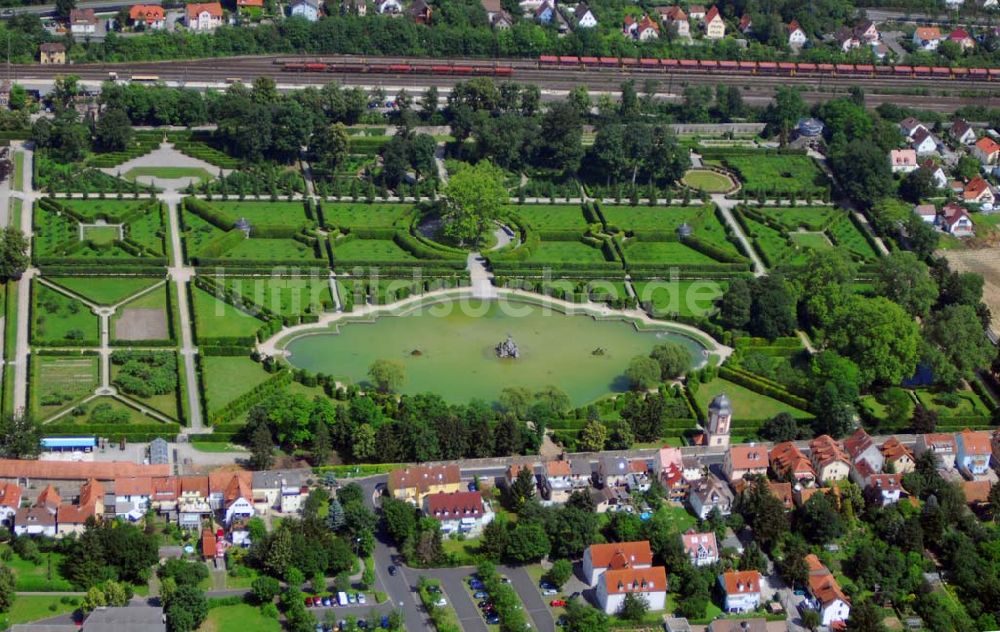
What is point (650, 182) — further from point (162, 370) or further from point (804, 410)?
point (162, 370)

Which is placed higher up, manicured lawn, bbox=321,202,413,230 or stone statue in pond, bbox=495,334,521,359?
manicured lawn, bbox=321,202,413,230

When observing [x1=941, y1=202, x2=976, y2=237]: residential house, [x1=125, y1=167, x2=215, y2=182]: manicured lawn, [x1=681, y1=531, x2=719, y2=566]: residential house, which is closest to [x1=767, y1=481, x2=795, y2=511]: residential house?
[x1=681, y1=531, x2=719, y2=566]: residential house

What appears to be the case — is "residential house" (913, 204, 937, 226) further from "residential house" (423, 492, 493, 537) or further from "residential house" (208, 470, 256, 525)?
"residential house" (208, 470, 256, 525)

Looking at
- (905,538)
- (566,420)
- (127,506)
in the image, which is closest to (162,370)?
(127,506)

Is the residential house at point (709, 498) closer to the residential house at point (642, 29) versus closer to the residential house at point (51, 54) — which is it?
the residential house at point (642, 29)

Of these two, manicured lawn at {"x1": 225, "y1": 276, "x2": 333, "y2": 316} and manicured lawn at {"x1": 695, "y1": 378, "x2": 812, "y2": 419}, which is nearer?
manicured lawn at {"x1": 695, "y1": 378, "x2": 812, "y2": 419}

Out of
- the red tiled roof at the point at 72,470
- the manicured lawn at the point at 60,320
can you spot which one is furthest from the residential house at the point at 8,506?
the manicured lawn at the point at 60,320

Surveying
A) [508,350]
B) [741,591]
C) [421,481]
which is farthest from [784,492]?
[508,350]
